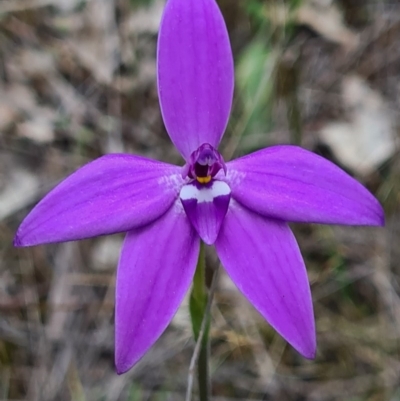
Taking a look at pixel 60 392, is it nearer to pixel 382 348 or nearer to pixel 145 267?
pixel 382 348

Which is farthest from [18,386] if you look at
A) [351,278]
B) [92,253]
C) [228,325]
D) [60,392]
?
[351,278]

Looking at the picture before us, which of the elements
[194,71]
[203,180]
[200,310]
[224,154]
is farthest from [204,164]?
[224,154]

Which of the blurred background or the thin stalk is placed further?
the blurred background

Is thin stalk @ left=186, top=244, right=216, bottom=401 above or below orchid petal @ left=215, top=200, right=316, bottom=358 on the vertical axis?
below

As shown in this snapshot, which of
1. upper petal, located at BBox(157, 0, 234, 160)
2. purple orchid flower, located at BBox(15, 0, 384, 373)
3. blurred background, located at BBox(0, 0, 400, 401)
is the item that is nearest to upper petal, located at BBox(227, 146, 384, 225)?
purple orchid flower, located at BBox(15, 0, 384, 373)

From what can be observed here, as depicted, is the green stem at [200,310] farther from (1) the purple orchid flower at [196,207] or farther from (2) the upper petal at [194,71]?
(2) the upper petal at [194,71]

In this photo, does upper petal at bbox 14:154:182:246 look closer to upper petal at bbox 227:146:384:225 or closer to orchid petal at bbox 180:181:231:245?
orchid petal at bbox 180:181:231:245
